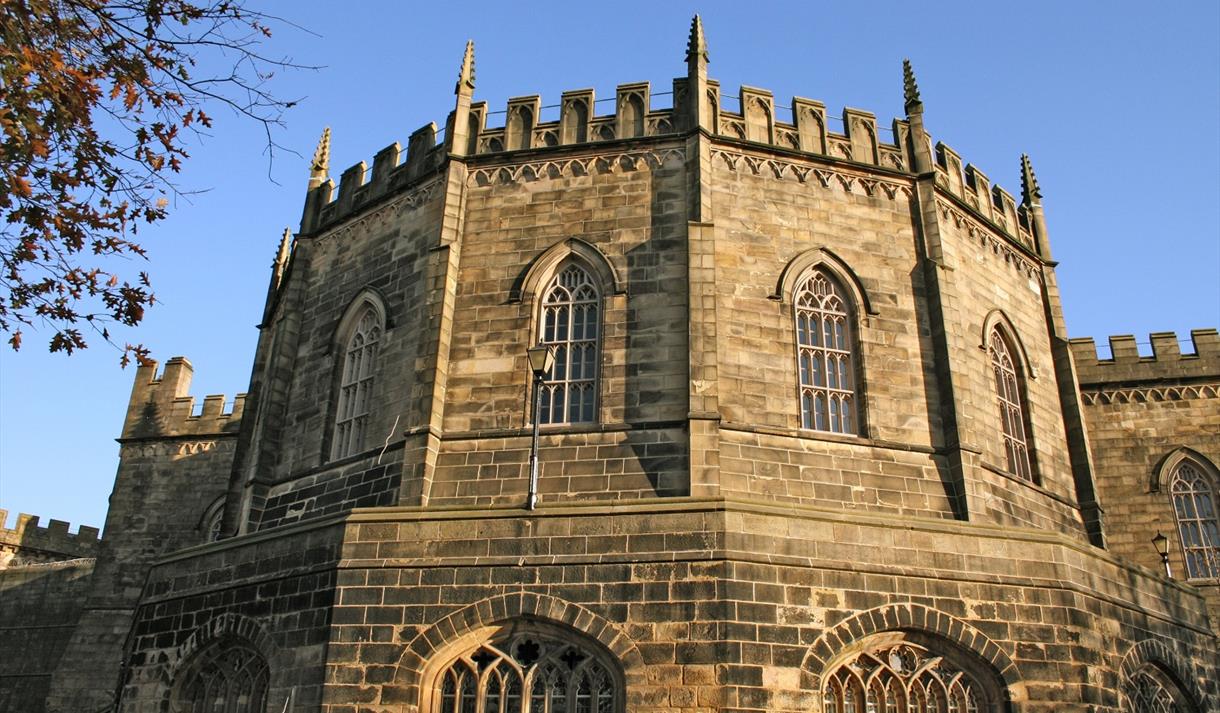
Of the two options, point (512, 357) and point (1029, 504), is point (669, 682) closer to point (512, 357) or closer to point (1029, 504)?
point (512, 357)

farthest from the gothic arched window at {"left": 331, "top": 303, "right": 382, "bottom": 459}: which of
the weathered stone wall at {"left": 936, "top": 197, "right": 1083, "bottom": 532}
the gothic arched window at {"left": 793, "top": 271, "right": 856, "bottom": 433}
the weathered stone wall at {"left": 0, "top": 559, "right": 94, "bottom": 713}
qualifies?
the weathered stone wall at {"left": 0, "top": 559, "right": 94, "bottom": 713}

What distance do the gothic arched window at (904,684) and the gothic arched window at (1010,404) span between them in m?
4.84

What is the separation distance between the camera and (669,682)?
11.8m

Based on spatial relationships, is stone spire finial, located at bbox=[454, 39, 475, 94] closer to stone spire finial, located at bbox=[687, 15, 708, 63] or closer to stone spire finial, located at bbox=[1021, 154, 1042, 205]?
stone spire finial, located at bbox=[687, 15, 708, 63]

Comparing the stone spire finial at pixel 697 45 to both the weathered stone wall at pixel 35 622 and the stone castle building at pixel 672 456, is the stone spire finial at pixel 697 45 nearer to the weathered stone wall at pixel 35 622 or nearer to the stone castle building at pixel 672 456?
the stone castle building at pixel 672 456

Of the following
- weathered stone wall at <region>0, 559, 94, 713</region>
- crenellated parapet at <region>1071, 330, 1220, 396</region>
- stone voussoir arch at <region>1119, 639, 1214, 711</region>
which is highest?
crenellated parapet at <region>1071, 330, 1220, 396</region>

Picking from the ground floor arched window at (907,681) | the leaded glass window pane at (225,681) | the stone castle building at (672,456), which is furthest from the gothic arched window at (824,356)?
the leaded glass window pane at (225,681)

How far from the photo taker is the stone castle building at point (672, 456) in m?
12.5

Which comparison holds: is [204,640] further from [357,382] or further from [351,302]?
[351,302]

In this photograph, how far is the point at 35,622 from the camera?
1168 inches

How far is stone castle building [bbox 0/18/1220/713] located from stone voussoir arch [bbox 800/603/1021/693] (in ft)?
0.16

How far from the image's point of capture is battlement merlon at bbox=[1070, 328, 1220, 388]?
72.7 feet

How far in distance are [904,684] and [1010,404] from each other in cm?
672

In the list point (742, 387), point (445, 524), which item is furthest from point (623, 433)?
point (445, 524)
